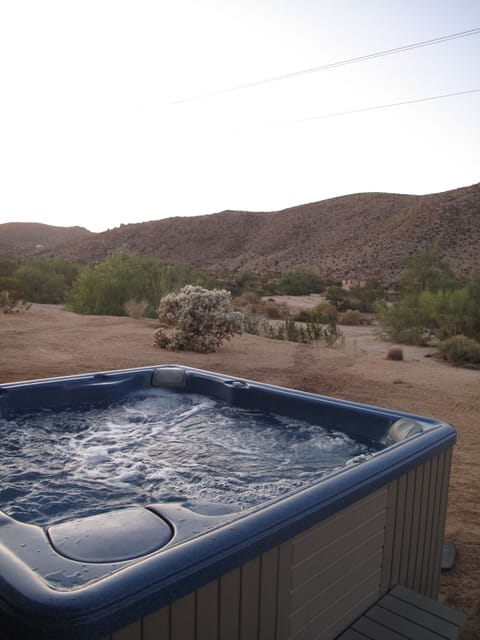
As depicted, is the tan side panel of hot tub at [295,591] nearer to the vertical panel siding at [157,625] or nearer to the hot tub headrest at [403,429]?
the vertical panel siding at [157,625]

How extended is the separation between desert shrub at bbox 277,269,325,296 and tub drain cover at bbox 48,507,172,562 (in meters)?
26.0

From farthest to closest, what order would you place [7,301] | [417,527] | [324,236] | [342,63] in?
[324,236] < [342,63] < [7,301] < [417,527]

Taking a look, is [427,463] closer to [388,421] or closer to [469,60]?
[388,421]

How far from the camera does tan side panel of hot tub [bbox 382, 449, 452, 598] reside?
2713 mm

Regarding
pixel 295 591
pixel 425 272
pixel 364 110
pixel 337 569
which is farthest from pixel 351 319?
pixel 295 591

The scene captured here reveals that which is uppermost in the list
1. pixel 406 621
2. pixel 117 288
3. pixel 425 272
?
pixel 425 272

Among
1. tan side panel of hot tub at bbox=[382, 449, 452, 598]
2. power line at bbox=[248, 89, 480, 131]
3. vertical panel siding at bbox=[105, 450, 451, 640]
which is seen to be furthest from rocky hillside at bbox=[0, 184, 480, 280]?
vertical panel siding at bbox=[105, 450, 451, 640]

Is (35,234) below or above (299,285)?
above

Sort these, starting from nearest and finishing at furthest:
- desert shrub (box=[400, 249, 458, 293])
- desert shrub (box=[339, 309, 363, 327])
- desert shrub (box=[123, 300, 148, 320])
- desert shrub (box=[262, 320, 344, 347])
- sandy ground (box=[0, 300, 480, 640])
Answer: sandy ground (box=[0, 300, 480, 640])
desert shrub (box=[262, 320, 344, 347])
desert shrub (box=[123, 300, 148, 320])
desert shrub (box=[339, 309, 363, 327])
desert shrub (box=[400, 249, 458, 293])

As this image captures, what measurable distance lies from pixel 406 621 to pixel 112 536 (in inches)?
55.8

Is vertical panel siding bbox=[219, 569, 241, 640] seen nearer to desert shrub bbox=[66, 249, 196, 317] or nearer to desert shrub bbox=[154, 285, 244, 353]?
desert shrub bbox=[154, 285, 244, 353]

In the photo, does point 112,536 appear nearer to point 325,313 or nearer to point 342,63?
point 325,313

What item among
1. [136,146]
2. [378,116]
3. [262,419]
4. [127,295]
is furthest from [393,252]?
[262,419]

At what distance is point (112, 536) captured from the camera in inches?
80.2
